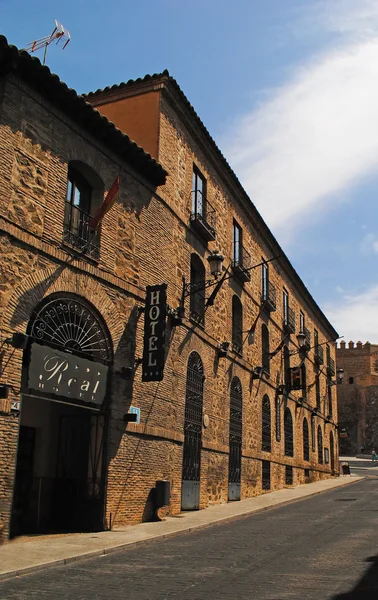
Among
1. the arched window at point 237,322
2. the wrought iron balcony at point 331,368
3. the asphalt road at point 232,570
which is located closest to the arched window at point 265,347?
the arched window at point 237,322

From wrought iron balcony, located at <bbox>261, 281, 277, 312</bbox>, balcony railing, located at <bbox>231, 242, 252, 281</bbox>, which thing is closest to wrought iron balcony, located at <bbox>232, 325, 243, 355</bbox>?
balcony railing, located at <bbox>231, 242, 252, 281</bbox>

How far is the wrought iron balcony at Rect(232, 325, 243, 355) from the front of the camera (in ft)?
74.9

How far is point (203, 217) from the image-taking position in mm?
20047

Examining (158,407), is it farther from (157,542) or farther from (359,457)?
(359,457)

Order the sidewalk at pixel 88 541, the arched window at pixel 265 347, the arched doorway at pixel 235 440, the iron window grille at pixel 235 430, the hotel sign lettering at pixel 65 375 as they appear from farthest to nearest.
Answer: the arched window at pixel 265 347 < the iron window grille at pixel 235 430 < the arched doorway at pixel 235 440 < the hotel sign lettering at pixel 65 375 < the sidewalk at pixel 88 541

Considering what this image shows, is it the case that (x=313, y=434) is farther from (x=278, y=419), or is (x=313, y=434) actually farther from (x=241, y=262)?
(x=241, y=262)

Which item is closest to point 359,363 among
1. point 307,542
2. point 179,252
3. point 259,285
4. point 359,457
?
point 359,457

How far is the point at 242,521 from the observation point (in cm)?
1590

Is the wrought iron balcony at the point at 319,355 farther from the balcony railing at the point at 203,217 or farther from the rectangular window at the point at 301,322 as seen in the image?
the balcony railing at the point at 203,217

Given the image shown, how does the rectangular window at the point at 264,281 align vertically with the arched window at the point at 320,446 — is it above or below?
above

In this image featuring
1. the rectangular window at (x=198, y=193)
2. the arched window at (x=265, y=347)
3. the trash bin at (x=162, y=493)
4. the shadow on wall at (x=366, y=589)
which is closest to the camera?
the shadow on wall at (x=366, y=589)

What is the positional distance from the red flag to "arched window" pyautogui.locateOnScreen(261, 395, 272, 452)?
13.8m

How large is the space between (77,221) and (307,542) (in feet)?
27.6

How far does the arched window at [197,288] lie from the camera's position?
768 inches
